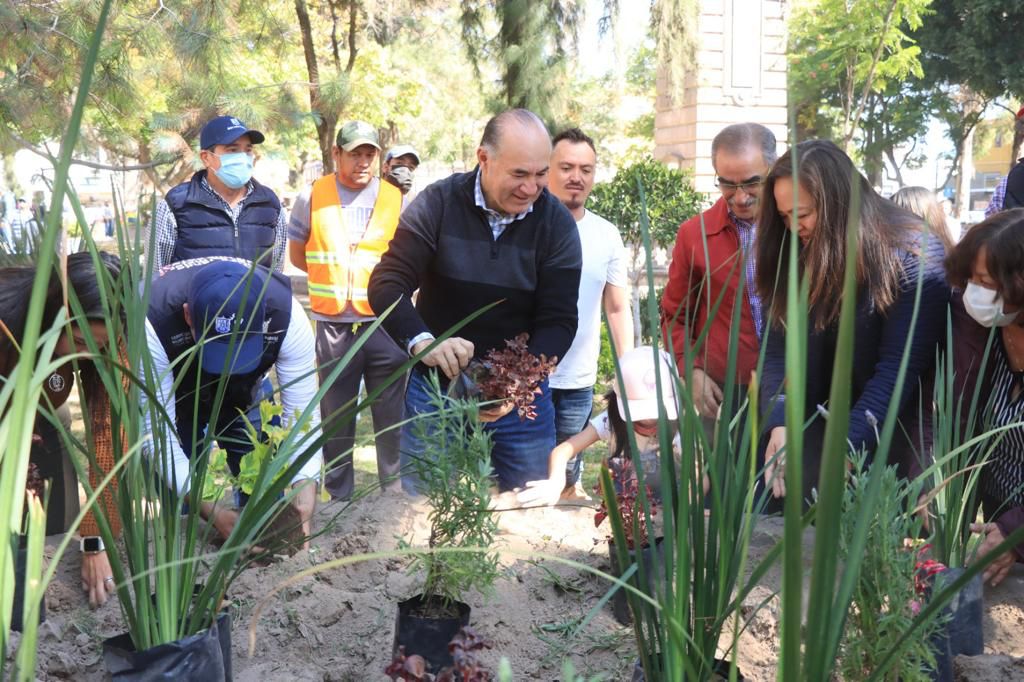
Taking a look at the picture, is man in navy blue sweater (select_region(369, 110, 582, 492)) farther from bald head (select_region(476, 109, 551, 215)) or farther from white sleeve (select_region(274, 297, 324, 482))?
white sleeve (select_region(274, 297, 324, 482))

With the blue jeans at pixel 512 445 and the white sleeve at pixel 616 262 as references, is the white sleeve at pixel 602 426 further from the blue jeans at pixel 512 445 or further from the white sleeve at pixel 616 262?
the white sleeve at pixel 616 262

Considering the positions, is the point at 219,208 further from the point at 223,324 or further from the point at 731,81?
the point at 731,81

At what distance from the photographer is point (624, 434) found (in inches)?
118

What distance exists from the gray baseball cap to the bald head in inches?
66.6

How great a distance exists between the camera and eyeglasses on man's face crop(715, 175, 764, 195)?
319 centimetres

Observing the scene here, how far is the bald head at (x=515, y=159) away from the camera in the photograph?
115 inches

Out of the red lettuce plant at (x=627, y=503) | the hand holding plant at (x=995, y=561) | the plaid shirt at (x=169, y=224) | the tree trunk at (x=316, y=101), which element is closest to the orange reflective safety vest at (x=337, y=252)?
the plaid shirt at (x=169, y=224)

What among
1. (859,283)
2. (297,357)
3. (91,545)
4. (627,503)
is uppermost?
(859,283)

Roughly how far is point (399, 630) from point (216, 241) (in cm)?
274

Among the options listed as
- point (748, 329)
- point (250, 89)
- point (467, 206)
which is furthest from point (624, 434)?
point (250, 89)

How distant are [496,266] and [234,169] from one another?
5.42 ft

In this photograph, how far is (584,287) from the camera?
3.93 metres

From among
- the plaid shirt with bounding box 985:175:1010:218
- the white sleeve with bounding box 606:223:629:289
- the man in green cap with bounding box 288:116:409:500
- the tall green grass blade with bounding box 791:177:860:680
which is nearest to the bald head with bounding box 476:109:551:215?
the white sleeve with bounding box 606:223:629:289

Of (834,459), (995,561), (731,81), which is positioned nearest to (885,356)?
(995,561)
